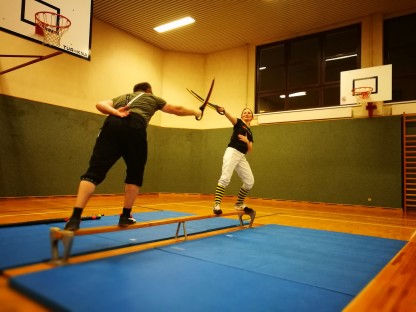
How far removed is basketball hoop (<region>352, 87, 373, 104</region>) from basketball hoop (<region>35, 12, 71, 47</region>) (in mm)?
6360

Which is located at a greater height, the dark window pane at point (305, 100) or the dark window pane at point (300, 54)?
the dark window pane at point (300, 54)

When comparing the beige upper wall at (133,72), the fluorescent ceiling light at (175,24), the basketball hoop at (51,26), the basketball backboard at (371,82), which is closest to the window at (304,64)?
the beige upper wall at (133,72)

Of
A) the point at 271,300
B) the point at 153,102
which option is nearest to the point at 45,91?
the point at 153,102

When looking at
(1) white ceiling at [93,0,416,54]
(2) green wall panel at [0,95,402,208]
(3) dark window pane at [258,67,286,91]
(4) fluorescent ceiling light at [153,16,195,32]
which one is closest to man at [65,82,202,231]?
(2) green wall panel at [0,95,402,208]

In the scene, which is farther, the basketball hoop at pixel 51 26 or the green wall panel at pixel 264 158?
the green wall panel at pixel 264 158

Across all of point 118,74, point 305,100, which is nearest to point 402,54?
point 305,100

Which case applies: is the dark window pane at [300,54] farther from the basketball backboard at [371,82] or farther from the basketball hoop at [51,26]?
the basketball hoop at [51,26]

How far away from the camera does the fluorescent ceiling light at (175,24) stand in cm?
838

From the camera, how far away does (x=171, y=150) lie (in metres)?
10.2

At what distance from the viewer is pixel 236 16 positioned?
26.8 feet

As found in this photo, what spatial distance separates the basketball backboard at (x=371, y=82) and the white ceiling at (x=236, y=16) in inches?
66.9

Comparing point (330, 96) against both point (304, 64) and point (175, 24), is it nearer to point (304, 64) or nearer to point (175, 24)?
point (304, 64)

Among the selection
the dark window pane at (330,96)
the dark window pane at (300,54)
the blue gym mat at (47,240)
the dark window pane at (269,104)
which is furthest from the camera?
the dark window pane at (269,104)

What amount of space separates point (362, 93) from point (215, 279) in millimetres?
Result: 6660
